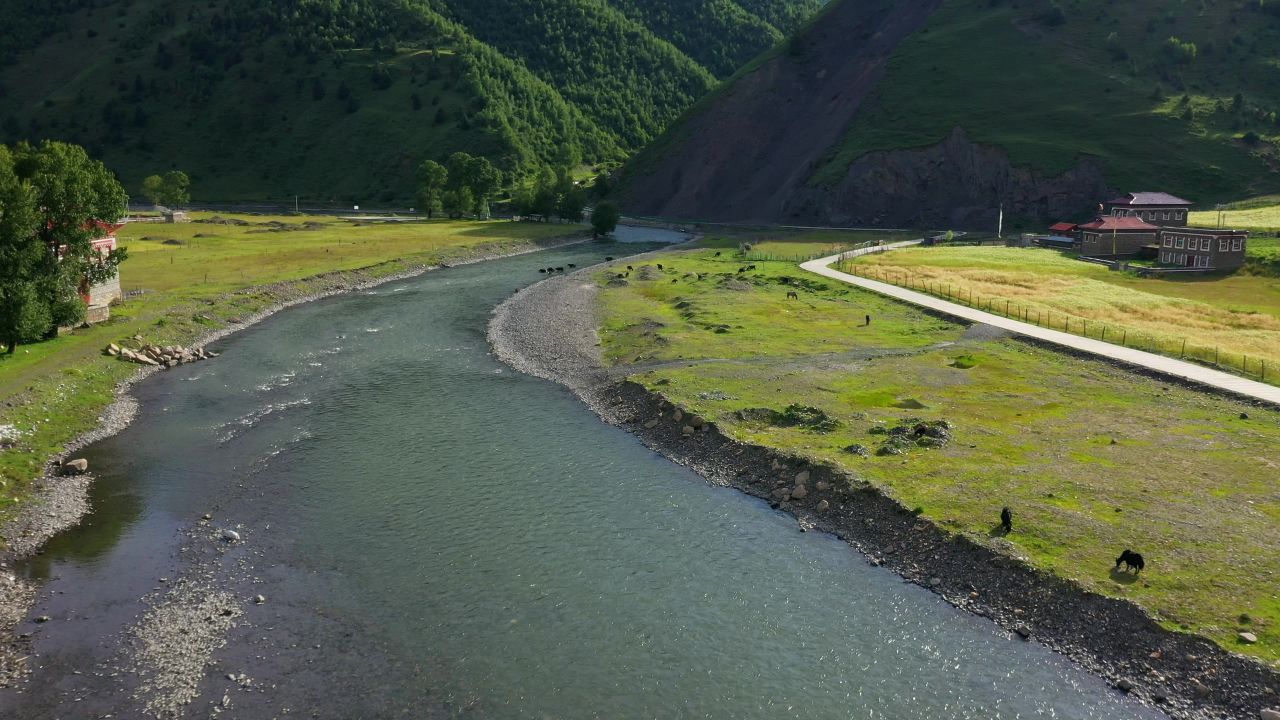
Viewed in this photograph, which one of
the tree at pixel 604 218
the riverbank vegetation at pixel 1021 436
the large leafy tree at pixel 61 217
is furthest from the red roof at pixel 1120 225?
the large leafy tree at pixel 61 217

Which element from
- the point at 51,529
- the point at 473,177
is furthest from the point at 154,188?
the point at 51,529

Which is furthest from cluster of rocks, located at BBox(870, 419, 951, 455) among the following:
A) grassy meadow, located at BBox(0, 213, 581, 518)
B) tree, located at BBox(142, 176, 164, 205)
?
tree, located at BBox(142, 176, 164, 205)

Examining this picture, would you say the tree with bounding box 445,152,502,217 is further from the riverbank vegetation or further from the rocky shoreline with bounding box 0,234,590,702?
the rocky shoreline with bounding box 0,234,590,702

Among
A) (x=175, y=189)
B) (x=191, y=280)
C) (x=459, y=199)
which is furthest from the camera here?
(x=459, y=199)

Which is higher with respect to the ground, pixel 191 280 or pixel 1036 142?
pixel 1036 142

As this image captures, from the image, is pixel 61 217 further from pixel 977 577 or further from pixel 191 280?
pixel 977 577

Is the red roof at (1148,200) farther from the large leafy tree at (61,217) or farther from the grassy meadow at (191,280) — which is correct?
the large leafy tree at (61,217)

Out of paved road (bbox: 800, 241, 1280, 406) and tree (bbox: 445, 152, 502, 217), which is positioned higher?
tree (bbox: 445, 152, 502, 217)

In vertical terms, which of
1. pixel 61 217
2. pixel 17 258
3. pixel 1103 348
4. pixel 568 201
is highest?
pixel 568 201
